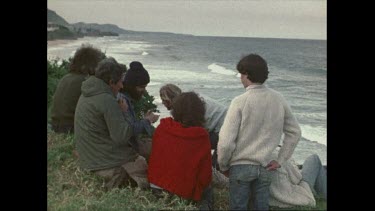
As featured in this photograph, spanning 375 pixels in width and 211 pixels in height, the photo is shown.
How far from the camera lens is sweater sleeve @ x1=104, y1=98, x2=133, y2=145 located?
4902 millimetres

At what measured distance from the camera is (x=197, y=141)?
483 centimetres

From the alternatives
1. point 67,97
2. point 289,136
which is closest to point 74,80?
point 67,97

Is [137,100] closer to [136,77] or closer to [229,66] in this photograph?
[136,77]

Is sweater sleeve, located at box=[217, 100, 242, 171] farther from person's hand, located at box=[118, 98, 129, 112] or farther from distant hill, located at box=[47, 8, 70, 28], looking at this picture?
distant hill, located at box=[47, 8, 70, 28]

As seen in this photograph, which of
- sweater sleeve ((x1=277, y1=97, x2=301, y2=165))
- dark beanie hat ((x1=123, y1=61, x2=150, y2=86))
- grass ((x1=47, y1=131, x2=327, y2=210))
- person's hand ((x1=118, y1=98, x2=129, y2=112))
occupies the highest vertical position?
dark beanie hat ((x1=123, y1=61, x2=150, y2=86))

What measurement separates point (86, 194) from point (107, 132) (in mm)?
543

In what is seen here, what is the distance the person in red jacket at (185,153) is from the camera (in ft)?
15.8

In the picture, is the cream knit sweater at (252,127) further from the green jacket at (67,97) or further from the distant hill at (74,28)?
the green jacket at (67,97)

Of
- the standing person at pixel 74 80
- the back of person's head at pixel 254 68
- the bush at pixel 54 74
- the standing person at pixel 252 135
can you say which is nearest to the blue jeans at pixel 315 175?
the standing person at pixel 252 135

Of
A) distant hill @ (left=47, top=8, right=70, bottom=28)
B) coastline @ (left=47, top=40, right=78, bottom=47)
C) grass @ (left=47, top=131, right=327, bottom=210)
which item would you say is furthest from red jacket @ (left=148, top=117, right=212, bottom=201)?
distant hill @ (left=47, top=8, right=70, bottom=28)

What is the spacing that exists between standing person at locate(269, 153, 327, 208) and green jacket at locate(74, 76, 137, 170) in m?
1.16
